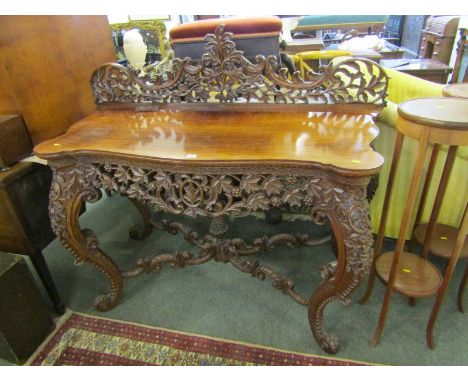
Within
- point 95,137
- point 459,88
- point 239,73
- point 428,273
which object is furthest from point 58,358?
point 459,88

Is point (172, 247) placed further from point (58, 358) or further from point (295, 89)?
point (295, 89)

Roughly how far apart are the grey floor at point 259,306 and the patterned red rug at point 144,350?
0.12 ft

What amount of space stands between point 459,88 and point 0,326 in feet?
5.70

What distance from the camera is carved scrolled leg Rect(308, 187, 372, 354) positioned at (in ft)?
2.85

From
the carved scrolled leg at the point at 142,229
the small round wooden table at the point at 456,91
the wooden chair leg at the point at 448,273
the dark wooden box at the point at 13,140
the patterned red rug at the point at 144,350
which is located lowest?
the patterned red rug at the point at 144,350

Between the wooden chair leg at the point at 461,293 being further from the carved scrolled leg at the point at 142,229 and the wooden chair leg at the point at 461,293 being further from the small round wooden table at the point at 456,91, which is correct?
the carved scrolled leg at the point at 142,229

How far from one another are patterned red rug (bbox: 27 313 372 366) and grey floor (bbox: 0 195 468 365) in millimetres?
36

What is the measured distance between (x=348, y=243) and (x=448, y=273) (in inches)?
15.1

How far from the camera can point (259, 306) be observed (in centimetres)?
137

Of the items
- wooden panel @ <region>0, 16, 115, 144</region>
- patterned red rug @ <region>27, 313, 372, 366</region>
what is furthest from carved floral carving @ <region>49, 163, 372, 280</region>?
patterned red rug @ <region>27, 313, 372, 366</region>

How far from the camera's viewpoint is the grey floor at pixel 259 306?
1.18 metres

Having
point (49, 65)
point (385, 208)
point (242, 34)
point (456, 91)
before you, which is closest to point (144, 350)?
point (385, 208)

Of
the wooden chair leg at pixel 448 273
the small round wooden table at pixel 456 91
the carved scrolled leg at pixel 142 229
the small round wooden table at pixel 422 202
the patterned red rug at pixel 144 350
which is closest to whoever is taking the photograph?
the small round wooden table at pixel 422 202

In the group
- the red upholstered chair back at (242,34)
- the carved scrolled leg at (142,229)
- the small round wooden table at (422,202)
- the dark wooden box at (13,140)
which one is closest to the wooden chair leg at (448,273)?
the small round wooden table at (422,202)
